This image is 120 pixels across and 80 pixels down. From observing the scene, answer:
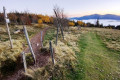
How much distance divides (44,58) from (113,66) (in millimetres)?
6316

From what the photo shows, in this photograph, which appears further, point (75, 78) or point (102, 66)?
point (102, 66)

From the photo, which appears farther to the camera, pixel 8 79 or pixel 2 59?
pixel 2 59

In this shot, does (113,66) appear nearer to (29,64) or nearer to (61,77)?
(61,77)

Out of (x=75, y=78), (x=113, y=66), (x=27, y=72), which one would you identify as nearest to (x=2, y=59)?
(x=27, y=72)

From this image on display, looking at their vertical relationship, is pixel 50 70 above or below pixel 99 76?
above

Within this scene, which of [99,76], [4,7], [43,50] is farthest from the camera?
[43,50]

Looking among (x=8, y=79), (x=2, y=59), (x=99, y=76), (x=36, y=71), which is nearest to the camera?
(x=8, y=79)

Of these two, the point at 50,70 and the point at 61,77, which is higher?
the point at 50,70

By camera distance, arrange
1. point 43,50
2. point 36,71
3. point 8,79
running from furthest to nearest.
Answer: point 43,50, point 36,71, point 8,79

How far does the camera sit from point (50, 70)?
574 centimetres

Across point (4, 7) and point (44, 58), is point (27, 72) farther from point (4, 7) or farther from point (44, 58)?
point (4, 7)

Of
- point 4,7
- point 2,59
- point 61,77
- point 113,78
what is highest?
Answer: point 4,7

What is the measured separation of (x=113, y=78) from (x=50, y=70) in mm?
4555

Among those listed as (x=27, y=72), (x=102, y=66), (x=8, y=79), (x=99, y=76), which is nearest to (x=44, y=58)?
(x=27, y=72)
